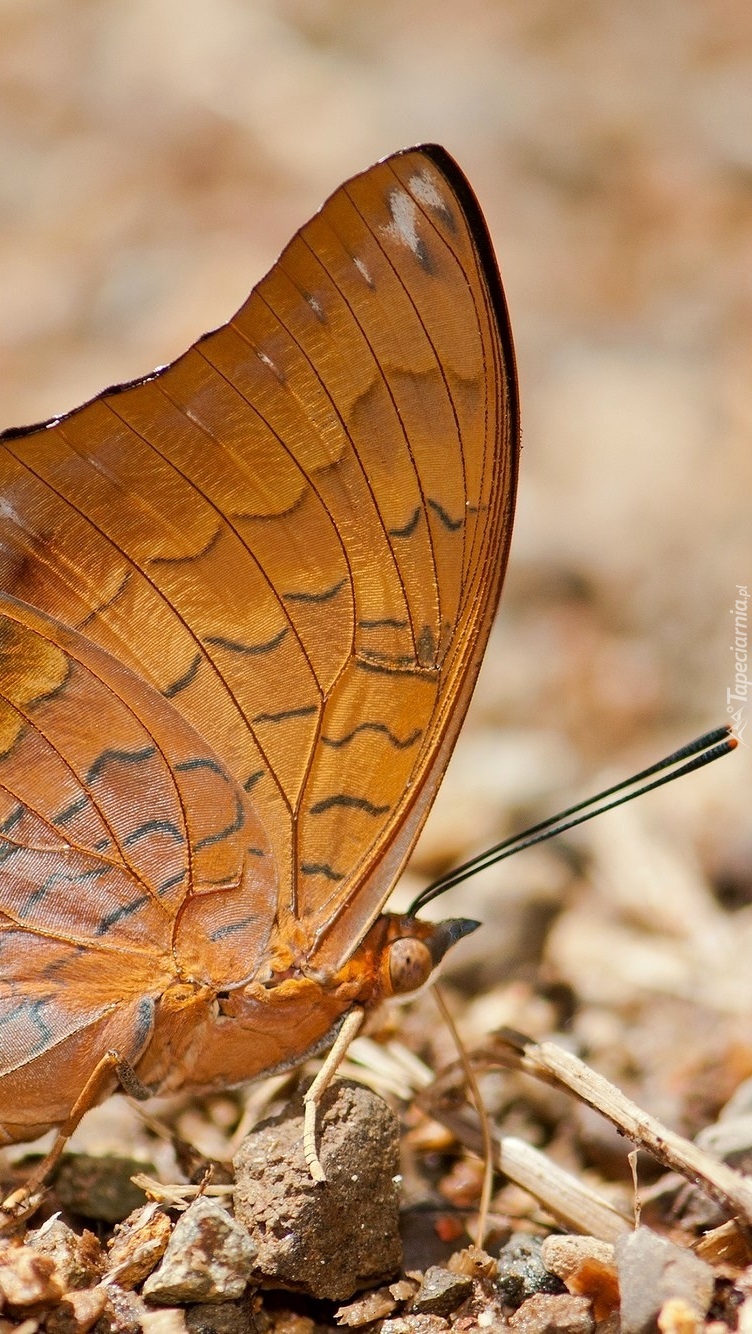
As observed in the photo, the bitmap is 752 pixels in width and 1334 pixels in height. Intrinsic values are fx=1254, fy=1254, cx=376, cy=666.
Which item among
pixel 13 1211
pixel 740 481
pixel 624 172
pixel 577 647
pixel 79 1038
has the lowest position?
pixel 13 1211

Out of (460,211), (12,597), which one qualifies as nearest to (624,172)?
(460,211)

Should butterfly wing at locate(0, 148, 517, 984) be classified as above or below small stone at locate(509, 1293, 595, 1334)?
above

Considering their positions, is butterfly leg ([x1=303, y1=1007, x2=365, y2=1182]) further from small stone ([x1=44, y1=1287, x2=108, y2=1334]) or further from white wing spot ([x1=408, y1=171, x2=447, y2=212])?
white wing spot ([x1=408, y1=171, x2=447, y2=212])

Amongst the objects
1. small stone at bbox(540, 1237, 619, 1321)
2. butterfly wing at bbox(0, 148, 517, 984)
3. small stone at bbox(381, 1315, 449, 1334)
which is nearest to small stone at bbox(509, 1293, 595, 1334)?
small stone at bbox(540, 1237, 619, 1321)

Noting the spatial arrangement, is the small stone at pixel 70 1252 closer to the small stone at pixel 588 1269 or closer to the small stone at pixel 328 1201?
the small stone at pixel 328 1201

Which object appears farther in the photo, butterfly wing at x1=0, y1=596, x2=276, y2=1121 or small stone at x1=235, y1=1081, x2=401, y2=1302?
butterfly wing at x1=0, y1=596, x2=276, y2=1121

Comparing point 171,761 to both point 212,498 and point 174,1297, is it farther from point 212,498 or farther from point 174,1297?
point 174,1297

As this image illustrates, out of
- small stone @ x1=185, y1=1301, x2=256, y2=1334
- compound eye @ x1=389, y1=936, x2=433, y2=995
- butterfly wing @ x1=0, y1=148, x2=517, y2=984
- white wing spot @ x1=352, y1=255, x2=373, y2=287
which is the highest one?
white wing spot @ x1=352, y1=255, x2=373, y2=287
